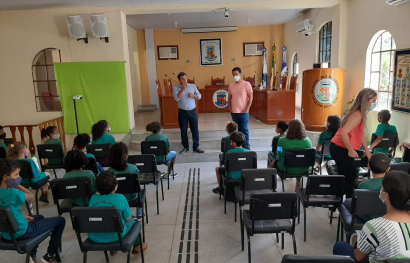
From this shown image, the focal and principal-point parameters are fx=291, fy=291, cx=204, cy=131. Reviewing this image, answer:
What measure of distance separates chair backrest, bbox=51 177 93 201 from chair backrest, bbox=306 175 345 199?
223 cm

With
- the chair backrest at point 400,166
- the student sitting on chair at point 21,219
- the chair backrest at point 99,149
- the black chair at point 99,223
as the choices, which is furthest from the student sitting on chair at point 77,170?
the chair backrest at point 400,166

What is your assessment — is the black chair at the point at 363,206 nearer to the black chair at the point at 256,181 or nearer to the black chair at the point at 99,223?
the black chair at the point at 256,181

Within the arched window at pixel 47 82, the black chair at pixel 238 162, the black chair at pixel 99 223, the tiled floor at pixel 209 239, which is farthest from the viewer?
the arched window at pixel 47 82

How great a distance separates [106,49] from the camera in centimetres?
679

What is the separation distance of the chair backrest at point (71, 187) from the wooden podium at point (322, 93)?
5070mm

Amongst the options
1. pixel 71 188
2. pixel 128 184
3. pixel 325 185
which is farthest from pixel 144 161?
pixel 325 185

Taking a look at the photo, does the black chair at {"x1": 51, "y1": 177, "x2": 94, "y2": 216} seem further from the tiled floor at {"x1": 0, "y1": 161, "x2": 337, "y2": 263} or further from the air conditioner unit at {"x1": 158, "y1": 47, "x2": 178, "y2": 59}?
the air conditioner unit at {"x1": 158, "y1": 47, "x2": 178, "y2": 59}

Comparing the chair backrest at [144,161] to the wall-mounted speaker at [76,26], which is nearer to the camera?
the chair backrest at [144,161]

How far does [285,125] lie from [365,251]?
2737 mm

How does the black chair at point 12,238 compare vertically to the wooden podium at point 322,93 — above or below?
below

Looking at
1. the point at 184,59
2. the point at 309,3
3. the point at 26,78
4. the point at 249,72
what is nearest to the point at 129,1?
the point at 26,78

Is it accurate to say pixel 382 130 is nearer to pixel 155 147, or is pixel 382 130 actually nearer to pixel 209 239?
pixel 209 239

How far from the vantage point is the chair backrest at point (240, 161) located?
358 cm

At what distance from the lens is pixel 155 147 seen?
4.43m
